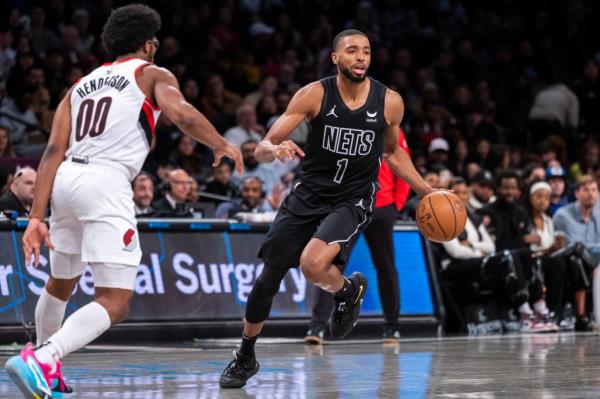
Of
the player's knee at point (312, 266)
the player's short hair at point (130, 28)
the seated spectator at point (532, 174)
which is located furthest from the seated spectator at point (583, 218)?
the player's short hair at point (130, 28)

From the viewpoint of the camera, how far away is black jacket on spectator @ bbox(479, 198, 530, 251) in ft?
48.0

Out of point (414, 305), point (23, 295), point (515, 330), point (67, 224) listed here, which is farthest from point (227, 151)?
point (515, 330)

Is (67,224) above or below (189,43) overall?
below

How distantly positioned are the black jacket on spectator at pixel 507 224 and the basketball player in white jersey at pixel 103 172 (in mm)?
8411

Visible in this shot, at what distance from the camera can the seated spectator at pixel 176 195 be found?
42.4 ft

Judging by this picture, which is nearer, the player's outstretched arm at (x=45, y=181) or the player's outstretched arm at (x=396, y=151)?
the player's outstretched arm at (x=45, y=181)

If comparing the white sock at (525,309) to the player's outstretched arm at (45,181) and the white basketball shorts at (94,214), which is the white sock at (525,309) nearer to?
the white basketball shorts at (94,214)

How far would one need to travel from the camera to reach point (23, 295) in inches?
445

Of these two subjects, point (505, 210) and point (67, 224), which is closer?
point (67, 224)

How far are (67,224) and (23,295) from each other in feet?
16.2

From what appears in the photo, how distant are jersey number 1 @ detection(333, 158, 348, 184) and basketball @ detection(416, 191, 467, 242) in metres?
0.67

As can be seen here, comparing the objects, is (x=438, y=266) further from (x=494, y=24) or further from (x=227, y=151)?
(x=494, y=24)

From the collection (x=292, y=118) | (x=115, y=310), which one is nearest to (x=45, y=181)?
(x=115, y=310)

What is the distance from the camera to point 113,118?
21.8ft
